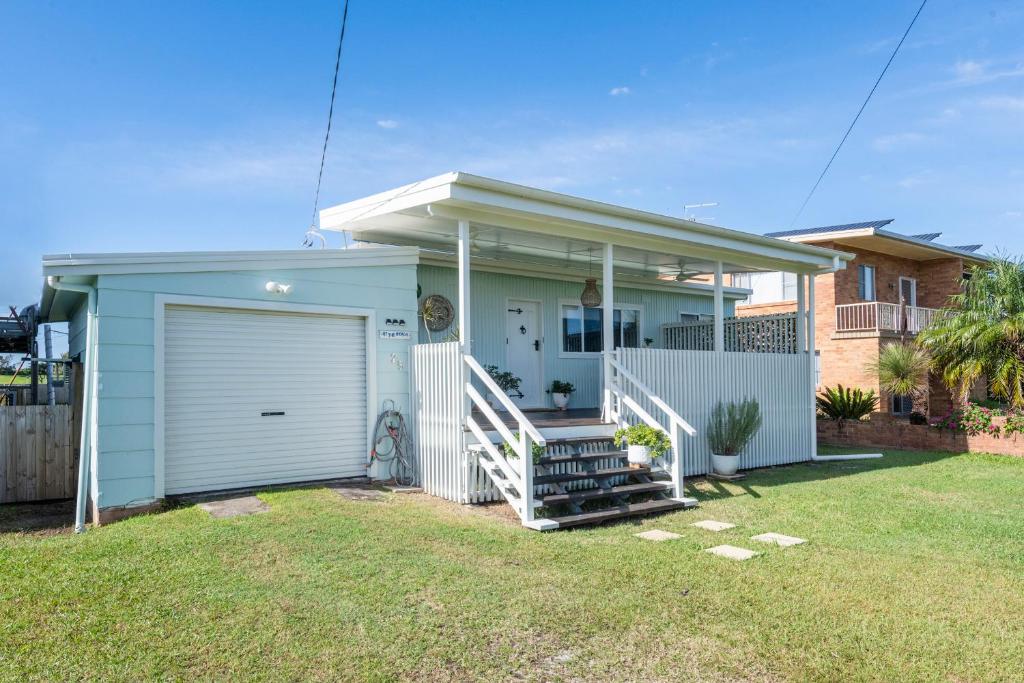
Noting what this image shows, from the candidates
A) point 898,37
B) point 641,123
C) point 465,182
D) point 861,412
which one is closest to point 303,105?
point 465,182

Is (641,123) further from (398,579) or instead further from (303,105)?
(398,579)

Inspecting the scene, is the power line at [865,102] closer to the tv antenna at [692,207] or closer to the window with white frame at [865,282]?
the tv antenna at [692,207]

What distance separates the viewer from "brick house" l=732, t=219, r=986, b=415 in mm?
17234

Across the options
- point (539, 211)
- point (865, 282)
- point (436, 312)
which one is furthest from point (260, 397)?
point (865, 282)

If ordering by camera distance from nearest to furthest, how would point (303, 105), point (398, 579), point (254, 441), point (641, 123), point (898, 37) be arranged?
point (398, 579) → point (254, 441) → point (898, 37) → point (303, 105) → point (641, 123)

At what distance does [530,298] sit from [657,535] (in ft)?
19.2

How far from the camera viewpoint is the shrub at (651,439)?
766 cm

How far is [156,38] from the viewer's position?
30.8 feet

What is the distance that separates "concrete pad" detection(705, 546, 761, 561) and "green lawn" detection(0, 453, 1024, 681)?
104 mm

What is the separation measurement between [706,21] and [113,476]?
10.9 metres

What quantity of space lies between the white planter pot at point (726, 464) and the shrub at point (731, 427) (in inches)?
2.3

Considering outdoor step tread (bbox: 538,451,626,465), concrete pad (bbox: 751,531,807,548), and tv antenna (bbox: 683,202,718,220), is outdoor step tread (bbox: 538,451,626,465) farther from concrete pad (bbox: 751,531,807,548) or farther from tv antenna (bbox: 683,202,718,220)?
tv antenna (bbox: 683,202,718,220)

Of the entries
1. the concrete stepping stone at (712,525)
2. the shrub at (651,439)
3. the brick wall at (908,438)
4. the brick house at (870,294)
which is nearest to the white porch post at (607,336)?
the shrub at (651,439)

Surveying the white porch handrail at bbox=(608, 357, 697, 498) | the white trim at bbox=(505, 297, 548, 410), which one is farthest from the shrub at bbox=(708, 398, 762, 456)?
the white trim at bbox=(505, 297, 548, 410)
